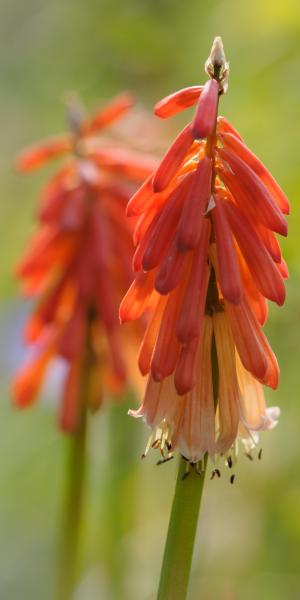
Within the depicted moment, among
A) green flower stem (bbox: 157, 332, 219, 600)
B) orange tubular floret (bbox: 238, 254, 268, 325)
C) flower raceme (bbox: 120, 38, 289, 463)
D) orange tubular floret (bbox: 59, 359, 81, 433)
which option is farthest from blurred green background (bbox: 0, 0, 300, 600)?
green flower stem (bbox: 157, 332, 219, 600)

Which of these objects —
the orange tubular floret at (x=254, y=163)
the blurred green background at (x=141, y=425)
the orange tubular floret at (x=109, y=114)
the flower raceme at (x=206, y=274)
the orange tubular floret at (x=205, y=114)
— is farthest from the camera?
the blurred green background at (x=141, y=425)

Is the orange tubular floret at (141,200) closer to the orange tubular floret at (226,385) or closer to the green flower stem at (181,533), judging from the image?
the orange tubular floret at (226,385)

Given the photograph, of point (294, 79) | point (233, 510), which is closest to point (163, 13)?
point (294, 79)

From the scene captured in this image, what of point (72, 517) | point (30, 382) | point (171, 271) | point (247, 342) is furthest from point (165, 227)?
point (30, 382)

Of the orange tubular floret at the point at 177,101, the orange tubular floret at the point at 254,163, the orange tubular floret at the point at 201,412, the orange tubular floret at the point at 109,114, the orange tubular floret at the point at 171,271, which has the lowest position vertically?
the orange tubular floret at the point at 201,412

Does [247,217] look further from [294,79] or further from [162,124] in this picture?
[162,124]

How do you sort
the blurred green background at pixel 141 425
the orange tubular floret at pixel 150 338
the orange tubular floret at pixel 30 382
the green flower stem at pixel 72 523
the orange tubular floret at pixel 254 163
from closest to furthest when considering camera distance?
the orange tubular floret at pixel 254 163
the orange tubular floret at pixel 150 338
the green flower stem at pixel 72 523
the blurred green background at pixel 141 425
the orange tubular floret at pixel 30 382

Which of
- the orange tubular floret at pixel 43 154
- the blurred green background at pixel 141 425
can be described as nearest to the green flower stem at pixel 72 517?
the blurred green background at pixel 141 425
